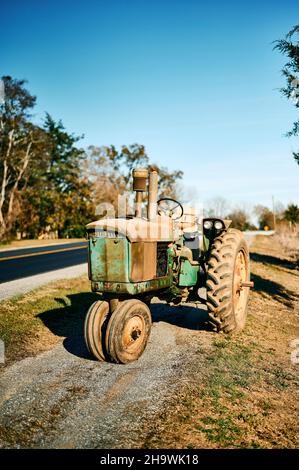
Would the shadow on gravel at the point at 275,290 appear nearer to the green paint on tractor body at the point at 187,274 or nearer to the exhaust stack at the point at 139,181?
the green paint on tractor body at the point at 187,274

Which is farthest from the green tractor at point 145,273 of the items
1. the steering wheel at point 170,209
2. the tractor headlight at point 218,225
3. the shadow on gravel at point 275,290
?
the shadow on gravel at point 275,290

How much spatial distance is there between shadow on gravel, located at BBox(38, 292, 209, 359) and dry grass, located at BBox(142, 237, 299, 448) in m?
1.00

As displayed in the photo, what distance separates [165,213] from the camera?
18.9ft

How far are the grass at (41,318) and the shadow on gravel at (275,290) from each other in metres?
4.39

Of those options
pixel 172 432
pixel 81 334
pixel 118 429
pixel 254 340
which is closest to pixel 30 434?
pixel 118 429

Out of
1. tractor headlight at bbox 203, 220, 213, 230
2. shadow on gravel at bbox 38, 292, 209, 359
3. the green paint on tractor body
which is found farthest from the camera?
tractor headlight at bbox 203, 220, 213, 230

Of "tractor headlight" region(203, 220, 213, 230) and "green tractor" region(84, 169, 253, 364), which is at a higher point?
"tractor headlight" region(203, 220, 213, 230)

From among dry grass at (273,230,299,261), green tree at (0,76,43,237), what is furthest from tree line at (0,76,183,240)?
dry grass at (273,230,299,261)

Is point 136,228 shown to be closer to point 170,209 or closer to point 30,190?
point 170,209

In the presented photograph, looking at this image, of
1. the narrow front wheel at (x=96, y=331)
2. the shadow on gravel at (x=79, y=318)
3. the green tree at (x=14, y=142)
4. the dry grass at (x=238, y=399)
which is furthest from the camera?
the green tree at (x=14, y=142)

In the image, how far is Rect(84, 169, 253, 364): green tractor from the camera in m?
4.38

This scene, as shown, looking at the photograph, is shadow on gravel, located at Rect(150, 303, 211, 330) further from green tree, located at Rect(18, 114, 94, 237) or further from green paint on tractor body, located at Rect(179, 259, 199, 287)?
green tree, located at Rect(18, 114, 94, 237)

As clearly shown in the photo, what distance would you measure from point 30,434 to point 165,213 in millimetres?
3620

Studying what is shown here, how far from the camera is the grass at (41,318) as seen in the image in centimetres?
520
